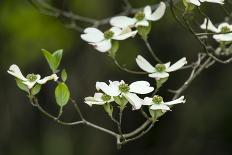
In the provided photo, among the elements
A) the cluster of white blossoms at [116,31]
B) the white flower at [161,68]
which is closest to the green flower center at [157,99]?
the white flower at [161,68]

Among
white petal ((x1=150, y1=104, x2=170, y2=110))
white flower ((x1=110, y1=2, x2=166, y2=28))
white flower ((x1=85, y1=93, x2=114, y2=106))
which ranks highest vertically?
white flower ((x1=110, y1=2, x2=166, y2=28))

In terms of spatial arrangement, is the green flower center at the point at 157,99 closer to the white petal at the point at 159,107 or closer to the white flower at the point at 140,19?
the white petal at the point at 159,107

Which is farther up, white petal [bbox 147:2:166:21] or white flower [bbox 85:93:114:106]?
white petal [bbox 147:2:166:21]

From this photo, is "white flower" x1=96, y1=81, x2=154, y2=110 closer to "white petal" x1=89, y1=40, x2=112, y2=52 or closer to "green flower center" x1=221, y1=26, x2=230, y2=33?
"white petal" x1=89, y1=40, x2=112, y2=52

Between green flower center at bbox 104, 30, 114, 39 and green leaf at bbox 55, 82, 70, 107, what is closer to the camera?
green leaf at bbox 55, 82, 70, 107

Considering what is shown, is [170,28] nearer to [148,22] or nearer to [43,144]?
[43,144]

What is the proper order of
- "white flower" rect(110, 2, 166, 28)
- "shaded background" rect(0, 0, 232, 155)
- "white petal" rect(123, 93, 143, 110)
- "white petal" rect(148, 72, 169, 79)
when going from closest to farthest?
"white petal" rect(123, 93, 143, 110) < "white petal" rect(148, 72, 169, 79) < "white flower" rect(110, 2, 166, 28) < "shaded background" rect(0, 0, 232, 155)

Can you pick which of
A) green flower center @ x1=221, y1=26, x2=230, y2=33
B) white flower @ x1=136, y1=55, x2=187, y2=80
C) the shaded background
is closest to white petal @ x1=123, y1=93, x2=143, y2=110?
white flower @ x1=136, y1=55, x2=187, y2=80

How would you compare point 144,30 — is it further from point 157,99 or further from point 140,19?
point 157,99

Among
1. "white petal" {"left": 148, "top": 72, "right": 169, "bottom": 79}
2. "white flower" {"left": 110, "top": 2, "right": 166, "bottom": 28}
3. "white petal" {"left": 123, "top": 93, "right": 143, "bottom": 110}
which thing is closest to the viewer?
"white petal" {"left": 123, "top": 93, "right": 143, "bottom": 110}
